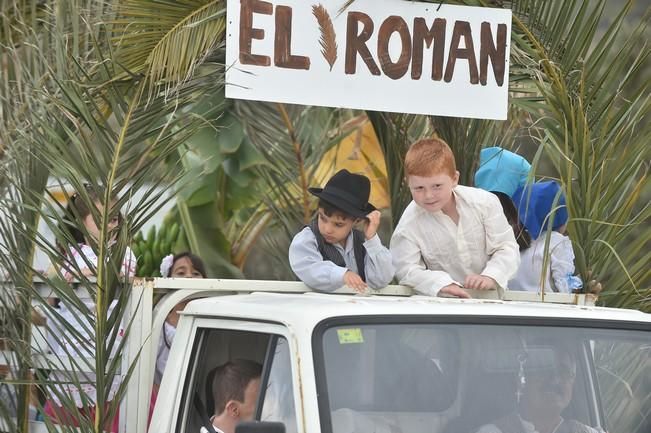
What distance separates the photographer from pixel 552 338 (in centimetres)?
388

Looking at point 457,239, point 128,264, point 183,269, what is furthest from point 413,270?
point 183,269

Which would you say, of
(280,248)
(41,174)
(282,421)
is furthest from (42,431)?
(280,248)

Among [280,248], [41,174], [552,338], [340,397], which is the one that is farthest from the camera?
[280,248]

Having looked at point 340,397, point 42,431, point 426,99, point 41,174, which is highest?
point 426,99

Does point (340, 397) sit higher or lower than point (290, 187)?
lower

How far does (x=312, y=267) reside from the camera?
4.77 m

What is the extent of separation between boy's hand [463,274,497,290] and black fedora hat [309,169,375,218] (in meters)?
0.53

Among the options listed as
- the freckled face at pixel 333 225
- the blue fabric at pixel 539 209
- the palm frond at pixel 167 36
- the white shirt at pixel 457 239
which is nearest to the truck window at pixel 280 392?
the freckled face at pixel 333 225

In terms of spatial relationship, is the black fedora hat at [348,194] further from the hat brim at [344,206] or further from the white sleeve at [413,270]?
the white sleeve at [413,270]

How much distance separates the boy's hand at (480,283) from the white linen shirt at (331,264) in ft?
1.06

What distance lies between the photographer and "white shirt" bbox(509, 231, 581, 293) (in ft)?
17.5

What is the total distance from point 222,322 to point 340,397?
0.82 metres

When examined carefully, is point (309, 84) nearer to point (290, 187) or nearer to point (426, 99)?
point (426, 99)

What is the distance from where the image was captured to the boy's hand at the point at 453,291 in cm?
473
